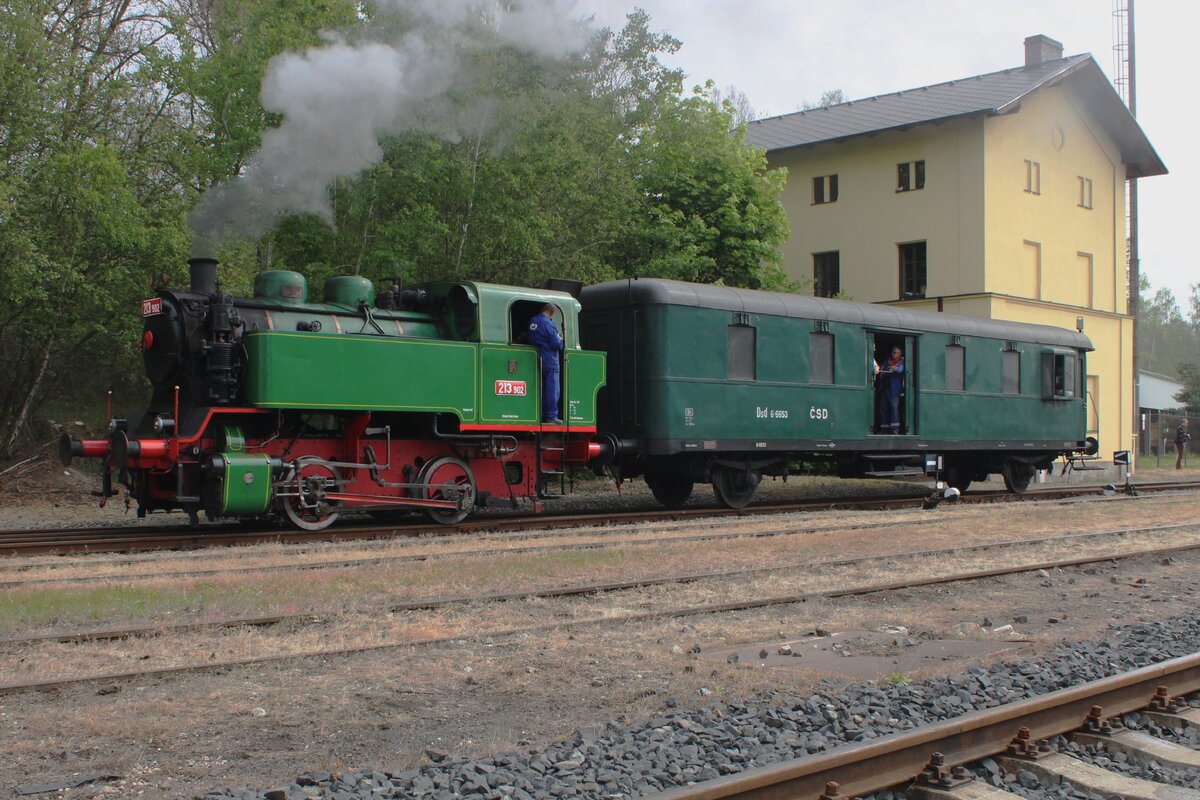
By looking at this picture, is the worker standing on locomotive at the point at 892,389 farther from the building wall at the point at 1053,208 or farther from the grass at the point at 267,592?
the building wall at the point at 1053,208

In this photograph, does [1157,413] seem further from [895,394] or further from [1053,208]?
[895,394]

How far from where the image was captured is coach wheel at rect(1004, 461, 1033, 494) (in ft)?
64.3

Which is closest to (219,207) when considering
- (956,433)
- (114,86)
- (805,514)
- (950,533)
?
(114,86)

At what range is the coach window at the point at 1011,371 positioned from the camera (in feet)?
61.1

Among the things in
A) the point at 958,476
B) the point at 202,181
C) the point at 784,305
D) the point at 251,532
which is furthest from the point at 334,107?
the point at 958,476

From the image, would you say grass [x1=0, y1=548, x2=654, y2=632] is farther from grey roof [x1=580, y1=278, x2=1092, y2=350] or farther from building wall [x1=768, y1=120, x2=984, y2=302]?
building wall [x1=768, y1=120, x2=984, y2=302]

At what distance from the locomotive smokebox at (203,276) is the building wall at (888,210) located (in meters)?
20.6

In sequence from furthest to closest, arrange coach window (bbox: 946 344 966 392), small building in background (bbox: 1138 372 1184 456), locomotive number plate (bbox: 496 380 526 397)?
small building in background (bbox: 1138 372 1184 456)
coach window (bbox: 946 344 966 392)
locomotive number plate (bbox: 496 380 526 397)

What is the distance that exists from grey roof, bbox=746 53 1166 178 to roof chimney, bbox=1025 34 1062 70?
0.63 m

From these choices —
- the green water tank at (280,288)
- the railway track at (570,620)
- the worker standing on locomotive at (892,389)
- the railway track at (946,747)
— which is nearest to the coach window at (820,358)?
the worker standing on locomotive at (892,389)

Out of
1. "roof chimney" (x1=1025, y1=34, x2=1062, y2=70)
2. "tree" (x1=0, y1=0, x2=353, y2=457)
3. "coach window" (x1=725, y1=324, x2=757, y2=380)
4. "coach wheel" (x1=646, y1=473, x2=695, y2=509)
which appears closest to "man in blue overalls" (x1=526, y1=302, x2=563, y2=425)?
"coach window" (x1=725, y1=324, x2=757, y2=380)

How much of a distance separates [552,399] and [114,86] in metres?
8.87

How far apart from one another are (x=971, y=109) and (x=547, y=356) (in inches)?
744

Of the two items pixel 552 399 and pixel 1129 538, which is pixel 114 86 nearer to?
pixel 552 399
